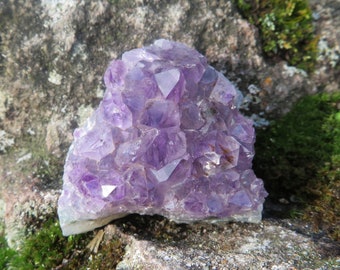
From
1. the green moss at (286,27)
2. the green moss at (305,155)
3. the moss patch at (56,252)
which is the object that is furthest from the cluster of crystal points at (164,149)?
→ the green moss at (286,27)

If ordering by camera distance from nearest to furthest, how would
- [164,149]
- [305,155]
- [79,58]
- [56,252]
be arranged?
[164,149], [56,252], [305,155], [79,58]

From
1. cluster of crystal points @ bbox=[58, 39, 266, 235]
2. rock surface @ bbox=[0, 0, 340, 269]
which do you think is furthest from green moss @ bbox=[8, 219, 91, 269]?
rock surface @ bbox=[0, 0, 340, 269]

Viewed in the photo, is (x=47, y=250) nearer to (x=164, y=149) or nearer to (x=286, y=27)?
(x=164, y=149)

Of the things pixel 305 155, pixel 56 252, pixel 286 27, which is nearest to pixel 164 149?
pixel 56 252

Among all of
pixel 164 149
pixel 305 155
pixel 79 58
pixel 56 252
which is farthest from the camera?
pixel 79 58

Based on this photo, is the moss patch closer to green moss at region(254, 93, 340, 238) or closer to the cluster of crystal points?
the cluster of crystal points

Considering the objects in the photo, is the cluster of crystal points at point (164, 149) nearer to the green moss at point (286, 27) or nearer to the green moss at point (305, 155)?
the green moss at point (305, 155)

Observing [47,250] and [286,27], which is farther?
[286,27]
